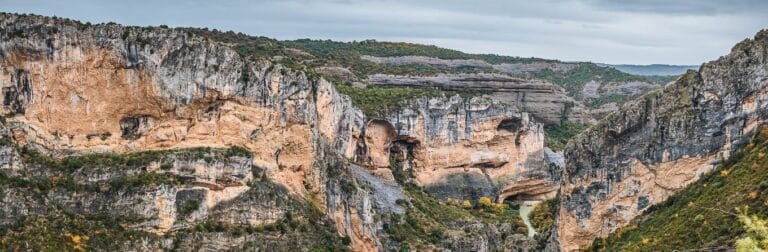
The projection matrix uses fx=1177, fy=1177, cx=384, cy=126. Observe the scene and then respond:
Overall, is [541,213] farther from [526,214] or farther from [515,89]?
[515,89]

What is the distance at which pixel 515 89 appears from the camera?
105000 mm

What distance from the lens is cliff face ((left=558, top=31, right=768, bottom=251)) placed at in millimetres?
38594

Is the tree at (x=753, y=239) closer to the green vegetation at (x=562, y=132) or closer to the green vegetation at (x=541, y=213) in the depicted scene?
the green vegetation at (x=541, y=213)

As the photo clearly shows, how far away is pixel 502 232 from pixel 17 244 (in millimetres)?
35376

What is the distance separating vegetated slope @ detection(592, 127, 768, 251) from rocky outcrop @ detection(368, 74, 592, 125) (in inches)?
2119

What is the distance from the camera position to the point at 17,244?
42594 millimetres

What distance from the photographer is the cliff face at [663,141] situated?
38.6 meters

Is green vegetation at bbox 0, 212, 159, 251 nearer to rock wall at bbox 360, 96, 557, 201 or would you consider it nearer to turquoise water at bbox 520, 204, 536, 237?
turquoise water at bbox 520, 204, 536, 237

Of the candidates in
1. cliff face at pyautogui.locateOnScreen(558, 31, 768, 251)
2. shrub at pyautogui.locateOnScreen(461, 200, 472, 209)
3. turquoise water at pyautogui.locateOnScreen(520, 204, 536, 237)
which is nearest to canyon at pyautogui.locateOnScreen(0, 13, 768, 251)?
cliff face at pyautogui.locateOnScreen(558, 31, 768, 251)

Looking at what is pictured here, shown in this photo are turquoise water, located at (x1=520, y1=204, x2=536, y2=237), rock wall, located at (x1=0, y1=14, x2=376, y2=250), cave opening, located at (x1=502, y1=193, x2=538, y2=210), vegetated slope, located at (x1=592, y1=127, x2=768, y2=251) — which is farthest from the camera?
cave opening, located at (x1=502, y1=193, x2=538, y2=210)

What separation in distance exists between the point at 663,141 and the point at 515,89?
65.2 m

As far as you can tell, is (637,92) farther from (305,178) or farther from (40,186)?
(40,186)

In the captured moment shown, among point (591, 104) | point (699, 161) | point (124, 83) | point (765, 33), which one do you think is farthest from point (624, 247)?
point (591, 104)

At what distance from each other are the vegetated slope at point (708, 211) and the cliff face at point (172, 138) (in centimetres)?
1741
